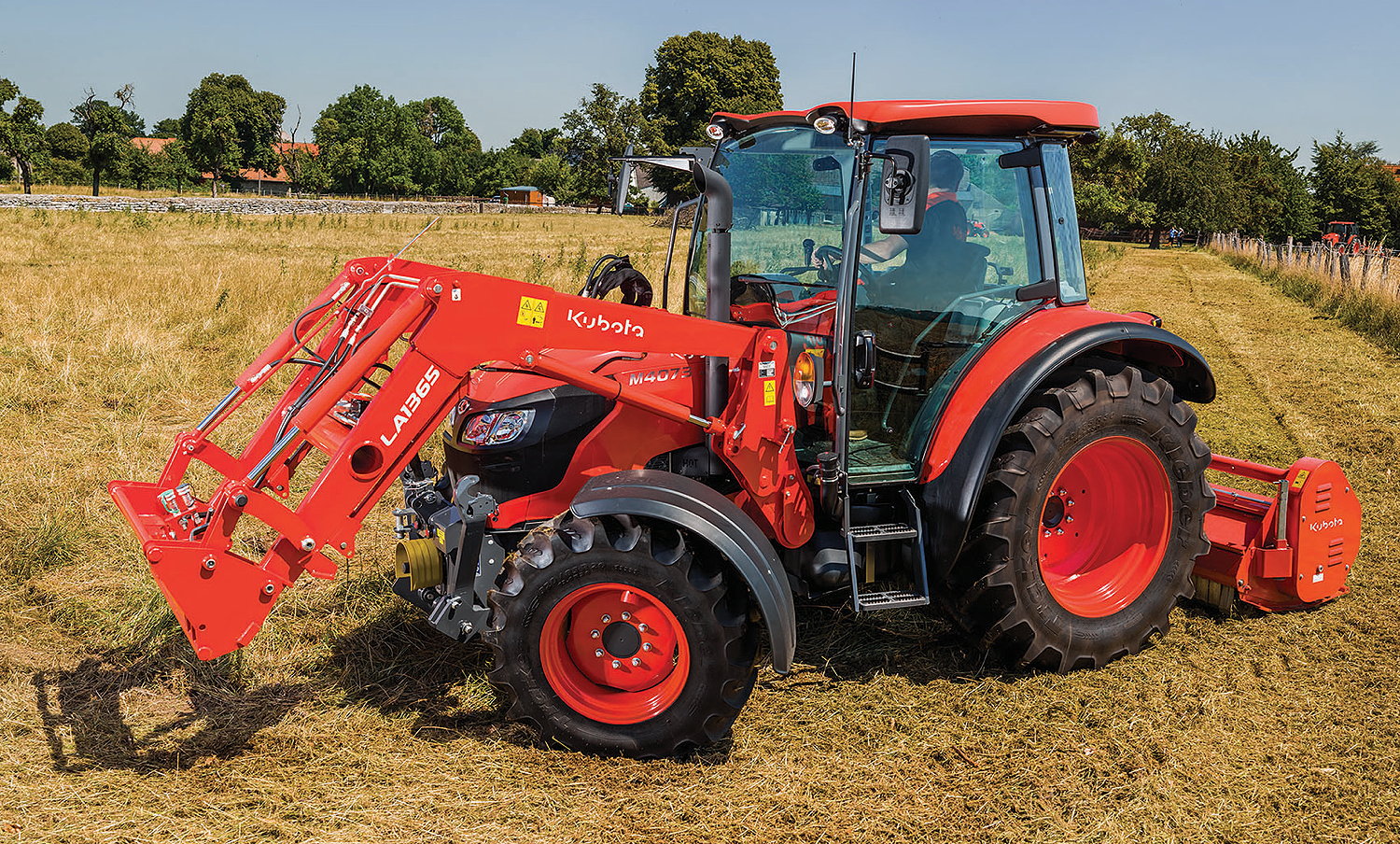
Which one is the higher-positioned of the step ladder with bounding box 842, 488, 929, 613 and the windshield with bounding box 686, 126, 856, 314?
the windshield with bounding box 686, 126, 856, 314

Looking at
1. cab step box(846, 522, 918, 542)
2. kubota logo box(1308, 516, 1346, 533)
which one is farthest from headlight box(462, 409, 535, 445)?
kubota logo box(1308, 516, 1346, 533)

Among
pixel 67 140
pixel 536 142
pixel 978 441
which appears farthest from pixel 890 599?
pixel 536 142

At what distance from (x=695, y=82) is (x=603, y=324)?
54.7 metres

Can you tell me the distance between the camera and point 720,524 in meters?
3.64

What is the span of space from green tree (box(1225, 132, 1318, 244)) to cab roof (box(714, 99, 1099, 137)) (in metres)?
48.8

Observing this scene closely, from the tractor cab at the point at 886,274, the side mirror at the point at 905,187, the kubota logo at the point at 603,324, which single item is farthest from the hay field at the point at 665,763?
the side mirror at the point at 905,187

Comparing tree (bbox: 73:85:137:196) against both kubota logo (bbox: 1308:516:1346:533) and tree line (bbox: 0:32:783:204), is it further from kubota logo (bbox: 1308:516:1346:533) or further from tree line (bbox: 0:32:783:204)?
kubota logo (bbox: 1308:516:1346:533)

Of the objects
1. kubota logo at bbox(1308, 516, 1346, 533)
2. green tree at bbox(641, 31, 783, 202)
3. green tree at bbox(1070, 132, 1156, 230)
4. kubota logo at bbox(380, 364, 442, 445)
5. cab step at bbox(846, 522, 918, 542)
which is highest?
green tree at bbox(641, 31, 783, 202)

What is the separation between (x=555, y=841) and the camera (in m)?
3.31

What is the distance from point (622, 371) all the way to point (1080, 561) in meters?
2.47

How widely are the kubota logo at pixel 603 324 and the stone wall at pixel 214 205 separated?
32.3 meters

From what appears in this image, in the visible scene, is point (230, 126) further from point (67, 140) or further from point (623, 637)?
point (623, 637)

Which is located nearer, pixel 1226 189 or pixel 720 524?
pixel 720 524

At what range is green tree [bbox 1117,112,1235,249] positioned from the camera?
45.0 meters
